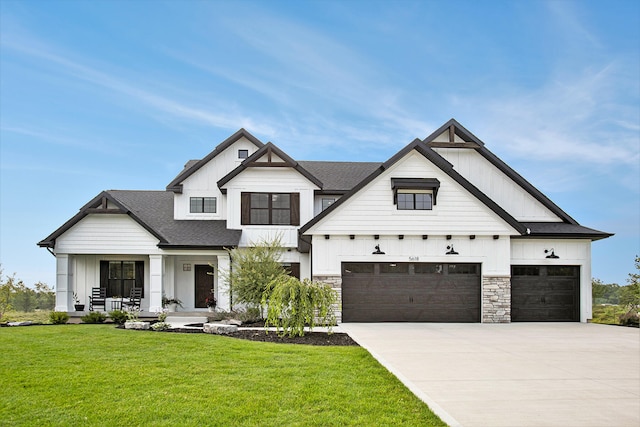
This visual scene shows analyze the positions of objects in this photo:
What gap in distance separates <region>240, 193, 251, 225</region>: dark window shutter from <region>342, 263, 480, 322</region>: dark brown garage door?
504 cm

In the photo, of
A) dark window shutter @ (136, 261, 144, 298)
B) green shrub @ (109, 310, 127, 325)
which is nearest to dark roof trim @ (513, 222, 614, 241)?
green shrub @ (109, 310, 127, 325)

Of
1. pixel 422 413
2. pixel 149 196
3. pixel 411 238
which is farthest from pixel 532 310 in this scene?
pixel 149 196

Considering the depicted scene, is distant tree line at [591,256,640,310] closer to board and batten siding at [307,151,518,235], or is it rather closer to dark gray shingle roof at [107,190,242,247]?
board and batten siding at [307,151,518,235]

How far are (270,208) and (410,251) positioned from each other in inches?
247

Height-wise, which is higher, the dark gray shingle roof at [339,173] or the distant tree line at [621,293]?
the dark gray shingle roof at [339,173]

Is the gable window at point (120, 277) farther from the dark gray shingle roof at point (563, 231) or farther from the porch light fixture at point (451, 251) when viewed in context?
the dark gray shingle roof at point (563, 231)

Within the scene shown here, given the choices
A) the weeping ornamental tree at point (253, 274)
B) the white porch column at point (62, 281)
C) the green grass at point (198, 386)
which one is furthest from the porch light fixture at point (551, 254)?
the white porch column at point (62, 281)

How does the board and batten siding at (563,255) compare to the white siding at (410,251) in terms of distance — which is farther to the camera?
the board and batten siding at (563,255)

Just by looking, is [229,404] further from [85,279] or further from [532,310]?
[85,279]

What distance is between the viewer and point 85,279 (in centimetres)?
2244

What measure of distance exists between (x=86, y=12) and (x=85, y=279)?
11.7 metres

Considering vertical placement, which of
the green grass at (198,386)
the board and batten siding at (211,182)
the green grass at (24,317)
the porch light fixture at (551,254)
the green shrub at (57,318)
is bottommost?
the green grass at (24,317)

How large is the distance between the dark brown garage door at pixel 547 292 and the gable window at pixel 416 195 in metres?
4.33

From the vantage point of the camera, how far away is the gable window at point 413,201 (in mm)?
18984
